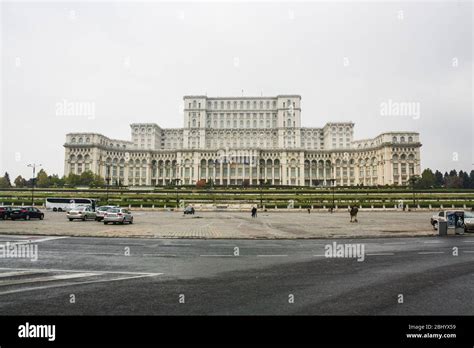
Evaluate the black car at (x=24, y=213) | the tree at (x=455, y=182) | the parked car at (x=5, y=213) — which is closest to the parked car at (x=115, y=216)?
the black car at (x=24, y=213)

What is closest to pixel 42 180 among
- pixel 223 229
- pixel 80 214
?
pixel 80 214

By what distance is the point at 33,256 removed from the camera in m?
12.1

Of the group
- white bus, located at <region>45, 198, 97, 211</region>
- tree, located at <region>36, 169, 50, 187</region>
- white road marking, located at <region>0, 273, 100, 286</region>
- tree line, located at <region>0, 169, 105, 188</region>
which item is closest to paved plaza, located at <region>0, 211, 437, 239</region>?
white road marking, located at <region>0, 273, 100, 286</region>

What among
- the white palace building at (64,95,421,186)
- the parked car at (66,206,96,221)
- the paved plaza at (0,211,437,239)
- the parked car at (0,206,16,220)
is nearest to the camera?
the paved plaza at (0,211,437,239)

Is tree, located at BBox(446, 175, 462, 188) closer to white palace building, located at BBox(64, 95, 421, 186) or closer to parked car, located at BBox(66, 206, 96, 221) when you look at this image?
white palace building, located at BBox(64, 95, 421, 186)

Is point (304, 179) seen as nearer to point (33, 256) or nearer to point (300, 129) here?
point (300, 129)

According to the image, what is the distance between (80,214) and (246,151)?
10630cm

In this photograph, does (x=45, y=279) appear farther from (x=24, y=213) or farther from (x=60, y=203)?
→ (x=60, y=203)

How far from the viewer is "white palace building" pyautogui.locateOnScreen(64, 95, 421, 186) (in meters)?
132

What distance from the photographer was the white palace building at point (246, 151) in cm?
13188

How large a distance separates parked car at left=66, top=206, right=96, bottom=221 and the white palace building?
90.7 metres

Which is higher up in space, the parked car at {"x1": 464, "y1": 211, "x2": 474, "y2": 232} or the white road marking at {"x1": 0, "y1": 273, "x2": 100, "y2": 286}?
the white road marking at {"x1": 0, "y1": 273, "x2": 100, "y2": 286}
